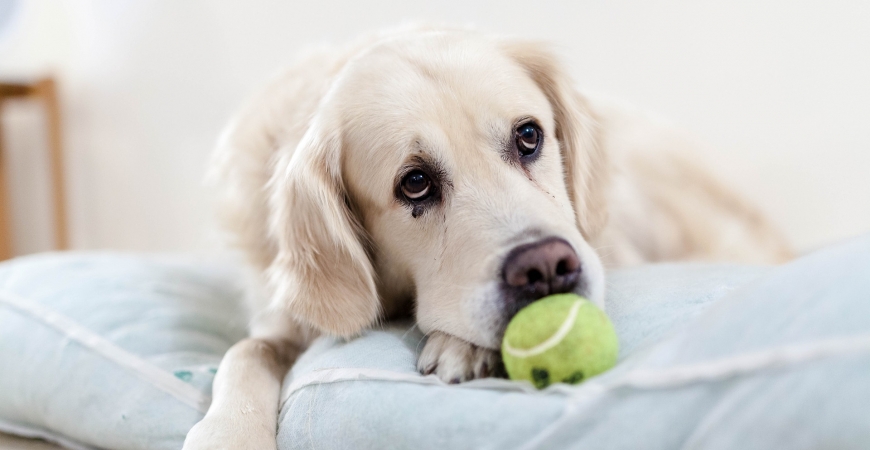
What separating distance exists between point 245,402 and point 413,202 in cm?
53

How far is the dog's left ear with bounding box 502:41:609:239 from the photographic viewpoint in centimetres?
174

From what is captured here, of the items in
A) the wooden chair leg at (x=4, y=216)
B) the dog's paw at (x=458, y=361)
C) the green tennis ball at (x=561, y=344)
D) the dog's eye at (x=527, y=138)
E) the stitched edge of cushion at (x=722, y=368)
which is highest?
the dog's eye at (x=527, y=138)

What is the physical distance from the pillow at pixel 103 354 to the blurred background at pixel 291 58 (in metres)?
0.38

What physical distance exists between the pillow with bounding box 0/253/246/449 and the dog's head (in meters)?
0.33

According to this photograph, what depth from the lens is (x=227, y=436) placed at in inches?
44.4

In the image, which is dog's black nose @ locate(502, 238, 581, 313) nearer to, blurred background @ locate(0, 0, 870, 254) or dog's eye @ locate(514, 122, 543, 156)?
dog's eye @ locate(514, 122, 543, 156)

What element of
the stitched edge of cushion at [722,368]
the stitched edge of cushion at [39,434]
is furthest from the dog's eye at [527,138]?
the stitched edge of cushion at [39,434]

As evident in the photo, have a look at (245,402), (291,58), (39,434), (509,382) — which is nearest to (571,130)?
(509,382)

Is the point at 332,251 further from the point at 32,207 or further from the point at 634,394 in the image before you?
the point at 32,207

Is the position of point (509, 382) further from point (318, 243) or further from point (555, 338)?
point (318, 243)

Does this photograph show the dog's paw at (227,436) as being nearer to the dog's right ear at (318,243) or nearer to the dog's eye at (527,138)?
the dog's right ear at (318,243)

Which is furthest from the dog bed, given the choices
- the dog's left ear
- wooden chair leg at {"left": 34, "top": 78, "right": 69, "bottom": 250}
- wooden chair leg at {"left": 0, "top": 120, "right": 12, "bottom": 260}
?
wooden chair leg at {"left": 0, "top": 120, "right": 12, "bottom": 260}

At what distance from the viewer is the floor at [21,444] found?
1541 millimetres

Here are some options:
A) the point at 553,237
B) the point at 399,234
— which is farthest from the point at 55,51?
the point at 553,237
